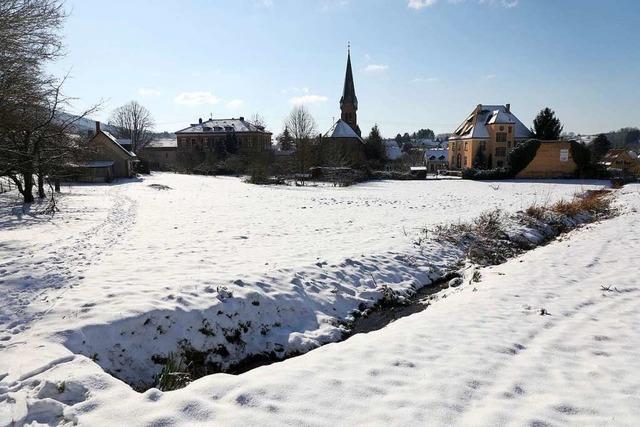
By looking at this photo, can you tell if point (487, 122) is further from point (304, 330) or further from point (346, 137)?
point (304, 330)

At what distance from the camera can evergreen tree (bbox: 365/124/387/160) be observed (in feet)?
Result: 183

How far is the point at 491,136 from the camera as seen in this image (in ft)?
180

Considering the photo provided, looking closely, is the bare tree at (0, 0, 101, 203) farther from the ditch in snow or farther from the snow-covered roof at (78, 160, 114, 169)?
the snow-covered roof at (78, 160, 114, 169)

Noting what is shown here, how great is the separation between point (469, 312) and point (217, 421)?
4.72m

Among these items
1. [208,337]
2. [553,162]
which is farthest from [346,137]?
[208,337]

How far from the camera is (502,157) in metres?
54.9

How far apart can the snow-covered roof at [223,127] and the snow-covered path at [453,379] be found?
72.9 meters

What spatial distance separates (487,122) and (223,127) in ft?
154

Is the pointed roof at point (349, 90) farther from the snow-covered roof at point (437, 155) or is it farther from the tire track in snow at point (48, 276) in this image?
the tire track in snow at point (48, 276)

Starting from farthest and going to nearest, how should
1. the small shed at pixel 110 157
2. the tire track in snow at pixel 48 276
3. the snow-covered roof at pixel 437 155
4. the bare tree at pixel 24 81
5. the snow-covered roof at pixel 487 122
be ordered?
the snow-covered roof at pixel 437 155
the snow-covered roof at pixel 487 122
the small shed at pixel 110 157
the bare tree at pixel 24 81
the tire track in snow at pixel 48 276

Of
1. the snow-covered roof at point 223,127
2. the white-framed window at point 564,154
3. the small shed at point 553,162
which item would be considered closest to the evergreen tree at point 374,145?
the small shed at point 553,162

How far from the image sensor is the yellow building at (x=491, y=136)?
Result: 54.1 m

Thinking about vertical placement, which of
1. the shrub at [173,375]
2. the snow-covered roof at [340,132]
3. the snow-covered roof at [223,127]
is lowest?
the shrub at [173,375]

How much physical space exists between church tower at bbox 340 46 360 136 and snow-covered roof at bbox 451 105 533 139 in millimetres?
18011
